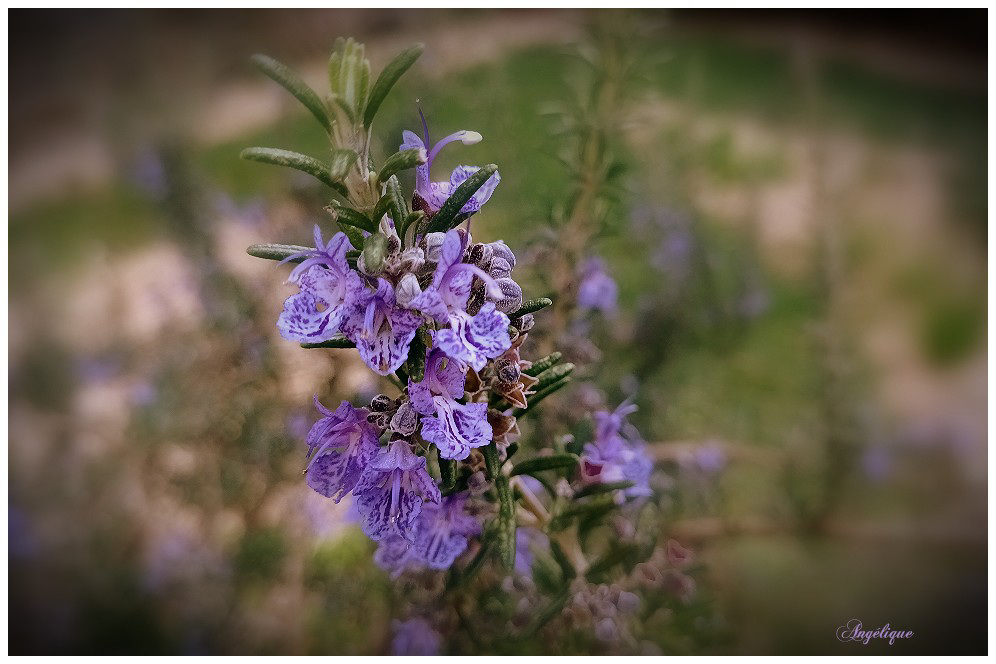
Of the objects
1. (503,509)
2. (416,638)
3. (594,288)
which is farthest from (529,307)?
(416,638)

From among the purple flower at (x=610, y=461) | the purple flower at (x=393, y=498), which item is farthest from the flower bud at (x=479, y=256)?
the purple flower at (x=610, y=461)

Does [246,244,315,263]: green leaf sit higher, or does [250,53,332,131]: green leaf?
[250,53,332,131]: green leaf

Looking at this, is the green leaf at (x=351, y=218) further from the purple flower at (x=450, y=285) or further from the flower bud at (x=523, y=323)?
the flower bud at (x=523, y=323)

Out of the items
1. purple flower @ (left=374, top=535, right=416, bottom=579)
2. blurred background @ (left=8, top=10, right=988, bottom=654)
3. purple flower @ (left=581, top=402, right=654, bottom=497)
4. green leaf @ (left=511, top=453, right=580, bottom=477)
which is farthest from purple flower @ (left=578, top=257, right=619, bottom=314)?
purple flower @ (left=374, top=535, right=416, bottom=579)

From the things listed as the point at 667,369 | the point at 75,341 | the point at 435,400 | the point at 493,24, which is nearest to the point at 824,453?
the point at 667,369

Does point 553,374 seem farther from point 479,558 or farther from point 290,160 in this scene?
point 290,160

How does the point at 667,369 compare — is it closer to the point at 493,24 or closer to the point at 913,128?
the point at 493,24

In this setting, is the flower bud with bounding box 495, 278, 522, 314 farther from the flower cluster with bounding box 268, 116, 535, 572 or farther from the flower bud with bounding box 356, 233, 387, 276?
the flower bud with bounding box 356, 233, 387, 276
